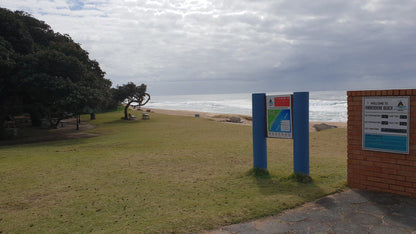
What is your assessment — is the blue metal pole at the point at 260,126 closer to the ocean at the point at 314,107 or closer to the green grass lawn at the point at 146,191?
the green grass lawn at the point at 146,191

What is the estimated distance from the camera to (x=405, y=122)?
4266 mm

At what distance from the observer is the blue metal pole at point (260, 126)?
19.7ft

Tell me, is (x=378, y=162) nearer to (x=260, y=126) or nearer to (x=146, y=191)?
(x=260, y=126)

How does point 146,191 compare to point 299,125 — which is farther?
point 299,125

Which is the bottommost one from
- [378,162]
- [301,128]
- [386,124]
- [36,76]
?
[378,162]

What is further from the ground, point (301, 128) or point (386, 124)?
point (386, 124)

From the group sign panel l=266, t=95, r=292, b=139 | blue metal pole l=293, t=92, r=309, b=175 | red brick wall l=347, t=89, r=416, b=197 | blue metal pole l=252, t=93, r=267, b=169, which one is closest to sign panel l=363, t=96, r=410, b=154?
red brick wall l=347, t=89, r=416, b=197

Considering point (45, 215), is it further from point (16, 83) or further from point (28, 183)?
point (16, 83)

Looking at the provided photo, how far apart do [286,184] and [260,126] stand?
1307 mm

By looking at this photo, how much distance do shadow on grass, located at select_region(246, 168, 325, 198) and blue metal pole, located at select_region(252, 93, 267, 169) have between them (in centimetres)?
27

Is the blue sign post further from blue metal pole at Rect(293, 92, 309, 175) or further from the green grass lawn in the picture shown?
the green grass lawn

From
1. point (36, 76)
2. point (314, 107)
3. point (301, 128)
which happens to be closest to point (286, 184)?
point (301, 128)

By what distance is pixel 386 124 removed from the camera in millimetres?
4465

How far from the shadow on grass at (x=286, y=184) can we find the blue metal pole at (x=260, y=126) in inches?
10.5
